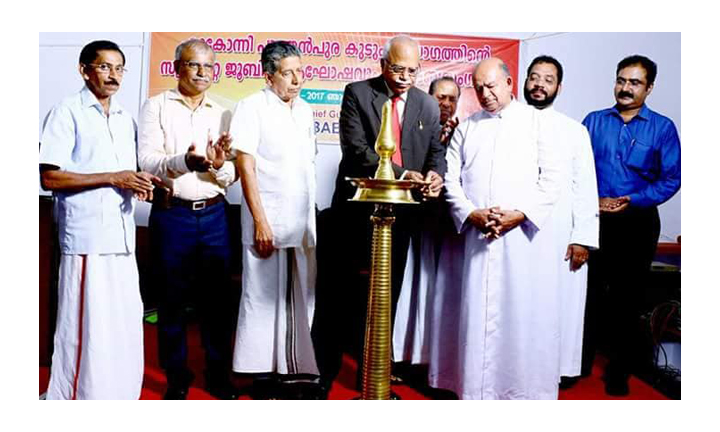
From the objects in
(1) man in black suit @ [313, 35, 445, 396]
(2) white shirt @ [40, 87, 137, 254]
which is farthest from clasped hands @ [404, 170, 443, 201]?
(2) white shirt @ [40, 87, 137, 254]

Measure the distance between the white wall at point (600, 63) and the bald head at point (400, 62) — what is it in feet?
1.69

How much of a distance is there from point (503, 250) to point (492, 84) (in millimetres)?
745

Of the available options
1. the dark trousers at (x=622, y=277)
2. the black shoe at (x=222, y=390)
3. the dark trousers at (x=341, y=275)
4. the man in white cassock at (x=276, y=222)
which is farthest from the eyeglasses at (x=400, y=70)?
the black shoe at (x=222, y=390)

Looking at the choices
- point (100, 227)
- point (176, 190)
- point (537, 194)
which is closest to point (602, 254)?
point (537, 194)

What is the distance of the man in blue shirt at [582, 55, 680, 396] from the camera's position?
3336 millimetres

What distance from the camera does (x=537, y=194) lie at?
3.22m

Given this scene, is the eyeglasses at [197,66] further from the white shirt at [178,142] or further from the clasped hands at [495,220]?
the clasped hands at [495,220]

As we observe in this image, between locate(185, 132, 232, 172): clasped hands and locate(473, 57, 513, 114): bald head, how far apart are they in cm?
115

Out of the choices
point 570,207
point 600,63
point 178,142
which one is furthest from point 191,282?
point 600,63

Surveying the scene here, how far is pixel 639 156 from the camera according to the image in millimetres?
3338

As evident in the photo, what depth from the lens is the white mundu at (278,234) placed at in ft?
10.5

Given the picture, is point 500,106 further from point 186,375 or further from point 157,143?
point 186,375

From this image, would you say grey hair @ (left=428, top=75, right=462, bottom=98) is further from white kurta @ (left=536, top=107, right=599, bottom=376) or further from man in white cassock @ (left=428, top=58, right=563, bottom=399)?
white kurta @ (left=536, top=107, right=599, bottom=376)

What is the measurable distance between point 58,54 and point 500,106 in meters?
1.97
